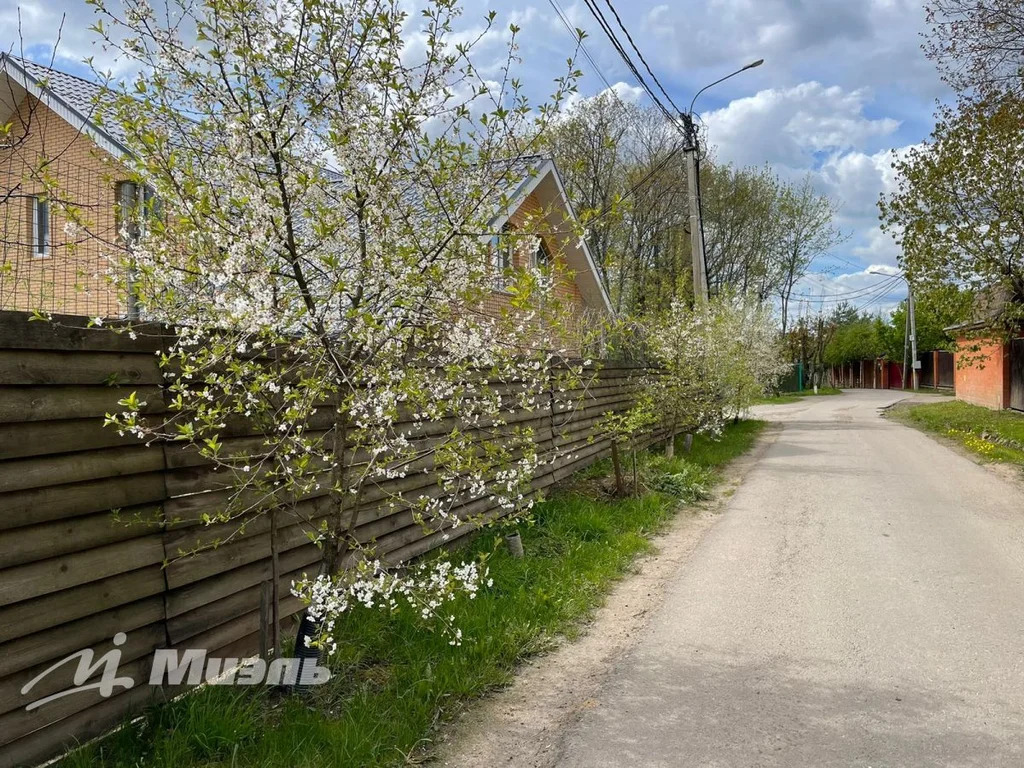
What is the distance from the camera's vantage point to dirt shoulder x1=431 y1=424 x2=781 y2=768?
3.22 meters

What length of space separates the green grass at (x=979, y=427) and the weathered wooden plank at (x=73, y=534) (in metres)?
12.6

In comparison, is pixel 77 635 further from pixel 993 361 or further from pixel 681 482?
pixel 993 361

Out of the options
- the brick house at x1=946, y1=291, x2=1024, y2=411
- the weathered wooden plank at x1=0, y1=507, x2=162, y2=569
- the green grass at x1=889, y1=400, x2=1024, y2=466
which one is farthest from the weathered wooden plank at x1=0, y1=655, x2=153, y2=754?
the brick house at x1=946, y1=291, x2=1024, y2=411

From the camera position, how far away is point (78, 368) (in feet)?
9.29

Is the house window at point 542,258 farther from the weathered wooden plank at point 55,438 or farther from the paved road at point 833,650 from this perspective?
the paved road at point 833,650

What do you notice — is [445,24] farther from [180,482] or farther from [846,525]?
[846,525]

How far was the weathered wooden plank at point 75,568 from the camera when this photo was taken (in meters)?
2.50

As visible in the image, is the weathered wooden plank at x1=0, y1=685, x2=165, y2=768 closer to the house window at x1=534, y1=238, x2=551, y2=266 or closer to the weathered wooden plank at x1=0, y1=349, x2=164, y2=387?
the weathered wooden plank at x1=0, y1=349, x2=164, y2=387

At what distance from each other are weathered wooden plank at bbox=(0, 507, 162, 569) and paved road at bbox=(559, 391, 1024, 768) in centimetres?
215

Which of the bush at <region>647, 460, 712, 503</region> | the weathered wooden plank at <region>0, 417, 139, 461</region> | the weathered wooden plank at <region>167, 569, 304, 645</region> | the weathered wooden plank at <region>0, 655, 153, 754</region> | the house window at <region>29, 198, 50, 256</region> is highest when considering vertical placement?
the house window at <region>29, 198, 50, 256</region>

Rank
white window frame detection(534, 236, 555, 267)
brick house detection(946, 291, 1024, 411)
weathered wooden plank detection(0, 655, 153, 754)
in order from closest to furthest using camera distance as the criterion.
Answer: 1. weathered wooden plank detection(0, 655, 153, 754)
2. white window frame detection(534, 236, 555, 267)
3. brick house detection(946, 291, 1024, 411)

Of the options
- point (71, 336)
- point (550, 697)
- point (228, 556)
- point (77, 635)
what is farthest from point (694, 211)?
point (77, 635)

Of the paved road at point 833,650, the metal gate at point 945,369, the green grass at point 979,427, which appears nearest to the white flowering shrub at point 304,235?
the paved road at point 833,650

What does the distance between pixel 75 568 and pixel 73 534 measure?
0.43ft
